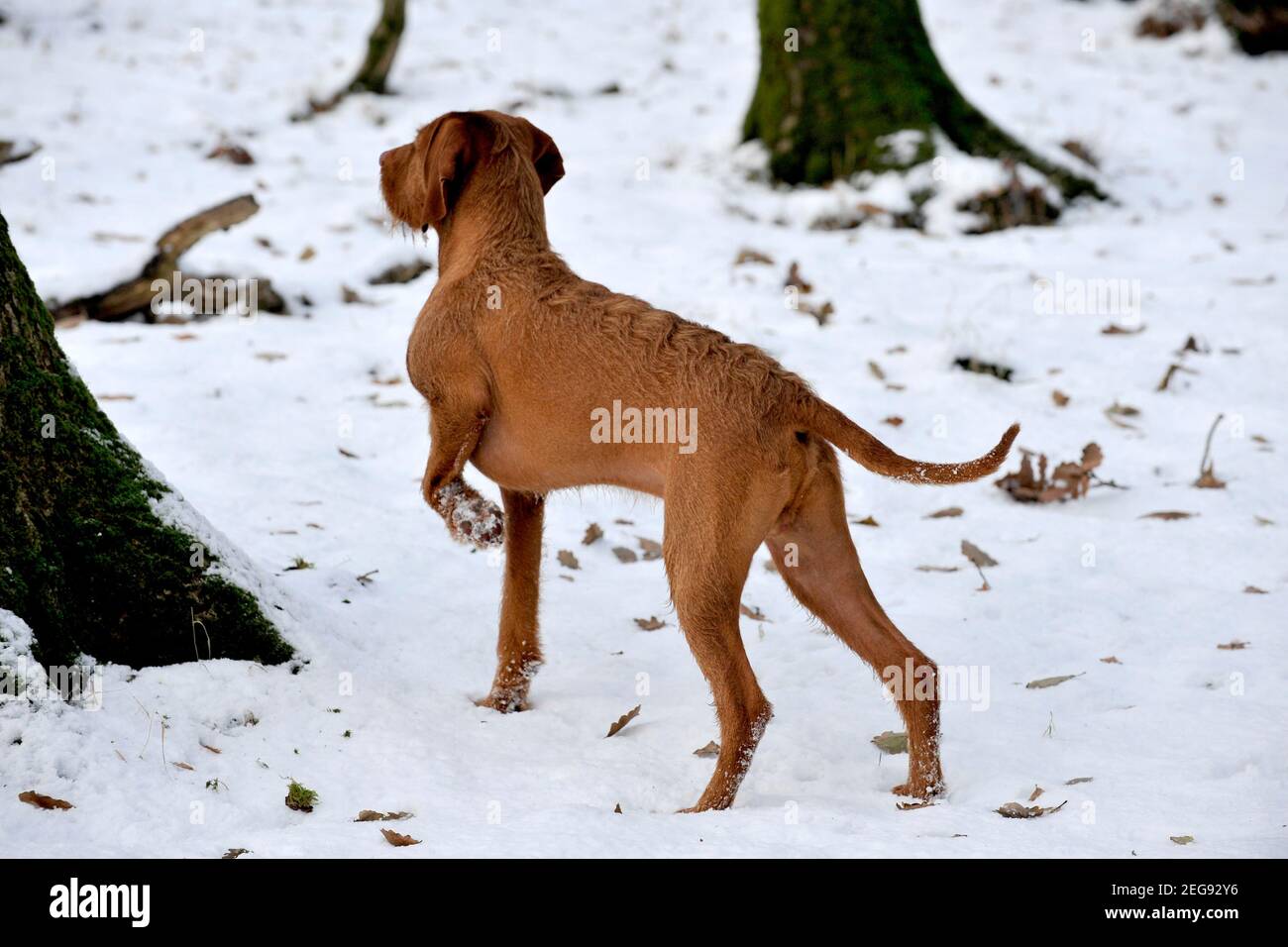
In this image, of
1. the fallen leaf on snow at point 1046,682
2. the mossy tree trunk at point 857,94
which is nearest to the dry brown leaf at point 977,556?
the fallen leaf on snow at point 1046,682

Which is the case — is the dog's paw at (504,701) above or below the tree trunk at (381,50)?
below

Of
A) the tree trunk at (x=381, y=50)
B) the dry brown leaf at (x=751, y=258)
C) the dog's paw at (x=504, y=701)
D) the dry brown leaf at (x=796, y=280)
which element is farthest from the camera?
the tree trunk at (x=381, y=50)

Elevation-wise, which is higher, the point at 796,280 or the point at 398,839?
the point at 796,280

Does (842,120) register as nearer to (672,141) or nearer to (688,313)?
(672,141)

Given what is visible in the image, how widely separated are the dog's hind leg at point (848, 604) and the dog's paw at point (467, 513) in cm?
91

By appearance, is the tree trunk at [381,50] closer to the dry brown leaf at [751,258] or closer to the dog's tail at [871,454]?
the dry brown leaf at [751,258]

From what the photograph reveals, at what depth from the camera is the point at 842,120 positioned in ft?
30.5

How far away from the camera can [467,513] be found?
12.7 feet

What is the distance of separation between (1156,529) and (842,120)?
5.04 m

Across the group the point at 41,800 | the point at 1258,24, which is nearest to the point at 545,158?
the point at 41,800

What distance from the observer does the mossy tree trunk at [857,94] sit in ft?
30.1

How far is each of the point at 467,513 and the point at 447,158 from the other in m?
1.17

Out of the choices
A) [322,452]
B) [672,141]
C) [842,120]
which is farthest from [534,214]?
[672,141]

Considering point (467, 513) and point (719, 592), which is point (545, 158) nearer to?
point (467, 513)
